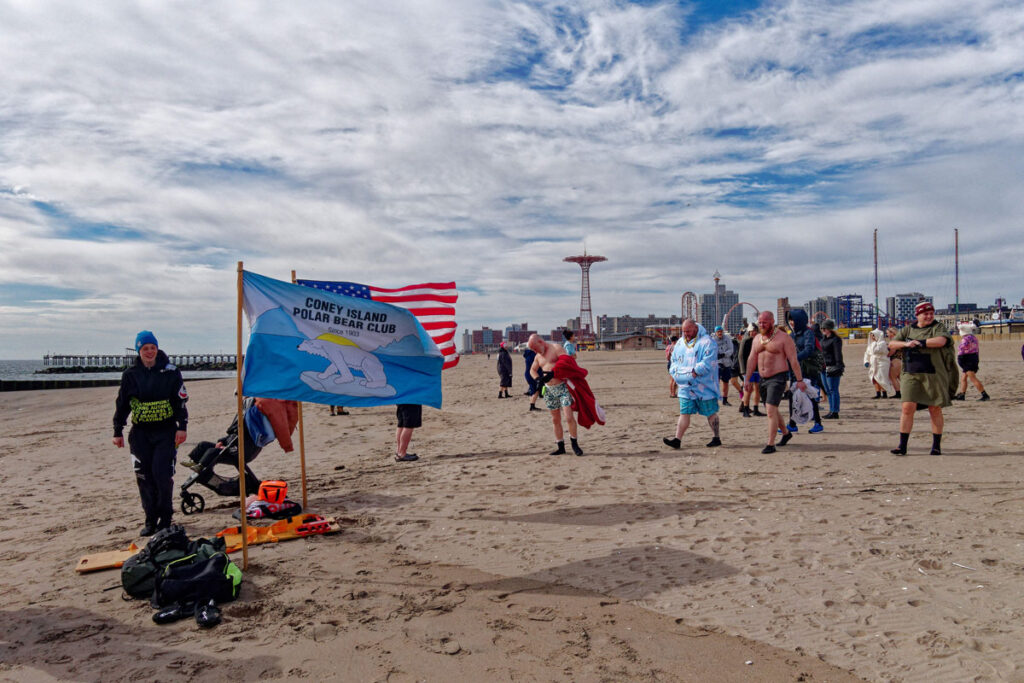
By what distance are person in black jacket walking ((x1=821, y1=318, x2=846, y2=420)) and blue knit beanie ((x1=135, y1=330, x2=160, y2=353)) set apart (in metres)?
11.1

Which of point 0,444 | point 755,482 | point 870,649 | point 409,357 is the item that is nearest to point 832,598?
point 870,649

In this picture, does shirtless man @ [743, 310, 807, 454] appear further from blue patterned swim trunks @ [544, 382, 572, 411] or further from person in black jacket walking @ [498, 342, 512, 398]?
person in black jacket walking @ [498, 342, 512, 398]

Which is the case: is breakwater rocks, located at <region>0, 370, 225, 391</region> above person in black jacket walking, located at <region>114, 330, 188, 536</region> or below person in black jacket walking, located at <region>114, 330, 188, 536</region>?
below

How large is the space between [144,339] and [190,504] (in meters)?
2.00

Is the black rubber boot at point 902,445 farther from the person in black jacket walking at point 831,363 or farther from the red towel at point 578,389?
the red towel at point 578,389

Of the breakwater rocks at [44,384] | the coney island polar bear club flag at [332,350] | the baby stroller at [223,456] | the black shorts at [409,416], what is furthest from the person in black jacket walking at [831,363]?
the breakwater rocks at [44,384]

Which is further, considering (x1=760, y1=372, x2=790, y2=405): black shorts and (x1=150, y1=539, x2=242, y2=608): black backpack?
(x1=760, y1=372, x2=790, y2=405): black shorts

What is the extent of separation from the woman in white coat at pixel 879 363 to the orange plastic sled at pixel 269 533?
13.8 m

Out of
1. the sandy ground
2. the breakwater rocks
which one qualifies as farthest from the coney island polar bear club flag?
the breakwater rocks

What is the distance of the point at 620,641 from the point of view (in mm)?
3752

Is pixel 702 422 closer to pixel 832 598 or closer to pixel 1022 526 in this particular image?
pixel 1022 526

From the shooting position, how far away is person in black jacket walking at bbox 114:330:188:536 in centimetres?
588

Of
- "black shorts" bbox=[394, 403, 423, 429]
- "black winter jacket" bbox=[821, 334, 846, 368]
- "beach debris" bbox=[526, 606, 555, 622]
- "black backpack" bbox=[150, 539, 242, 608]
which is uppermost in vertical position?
"black winter jacket" bbox=[821, 334, 846, 368]

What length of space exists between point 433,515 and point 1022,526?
522 cm
